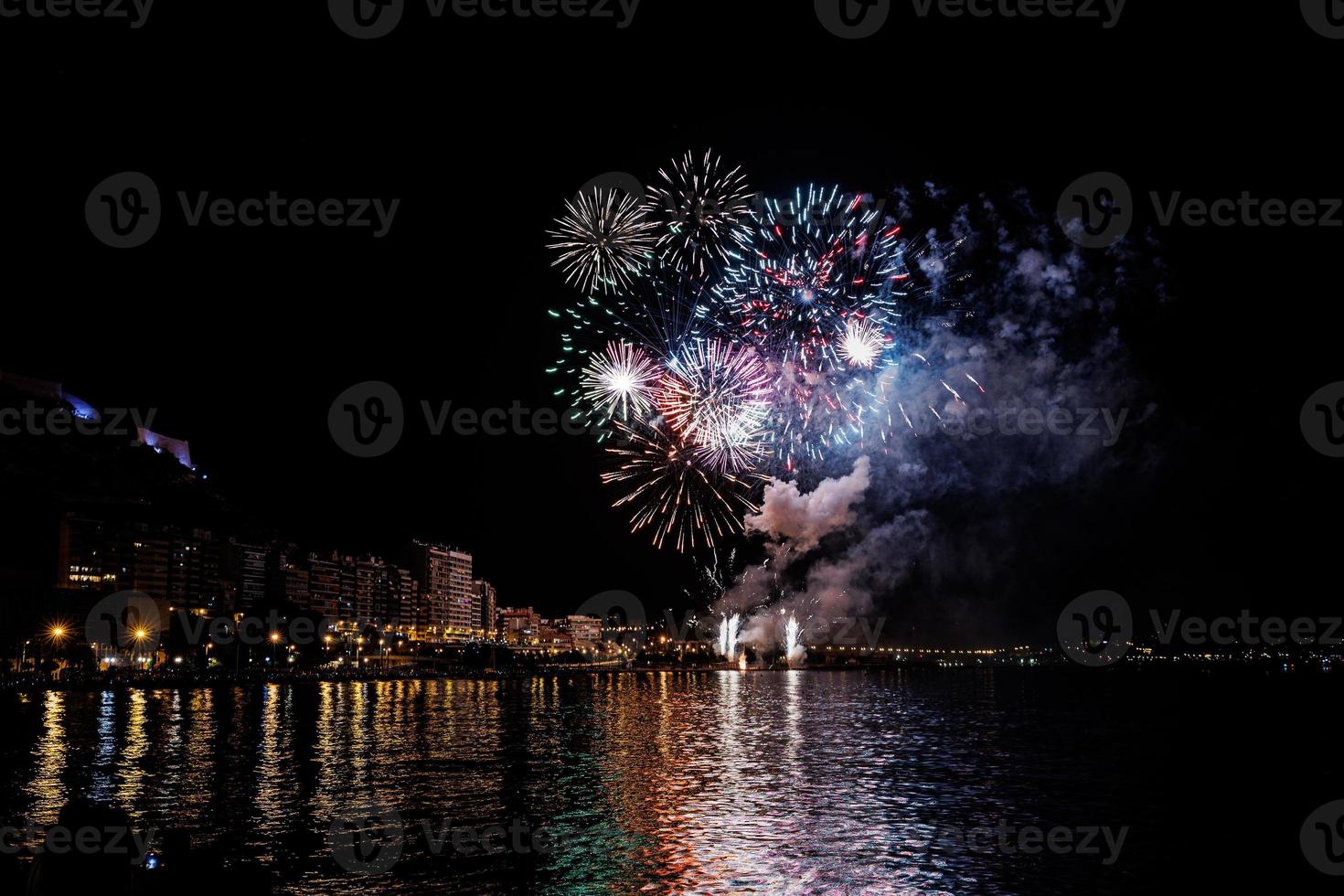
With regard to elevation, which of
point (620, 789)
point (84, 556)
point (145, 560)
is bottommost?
point (620, 789)

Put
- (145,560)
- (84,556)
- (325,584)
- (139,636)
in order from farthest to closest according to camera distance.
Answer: (325,584)
(145,560)
(84,556)
(139,636)

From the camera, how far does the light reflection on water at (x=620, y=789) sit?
51.4ft

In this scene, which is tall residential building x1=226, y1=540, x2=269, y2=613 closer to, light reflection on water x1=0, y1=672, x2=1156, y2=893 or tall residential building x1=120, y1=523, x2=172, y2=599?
tall residential building x1=120, y1=523, x2=172, y2=599

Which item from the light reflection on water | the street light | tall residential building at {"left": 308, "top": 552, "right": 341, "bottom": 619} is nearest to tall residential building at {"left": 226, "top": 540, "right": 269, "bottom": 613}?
tall residential building at {"left": 308, "top": 552, "right": 341, "bottom": 619}

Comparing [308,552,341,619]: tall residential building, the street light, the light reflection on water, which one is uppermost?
[308,552,341,619]: tall residential building

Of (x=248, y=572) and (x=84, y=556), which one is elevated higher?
(x=84, y=556)

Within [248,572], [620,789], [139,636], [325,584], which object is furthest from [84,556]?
[620,789]

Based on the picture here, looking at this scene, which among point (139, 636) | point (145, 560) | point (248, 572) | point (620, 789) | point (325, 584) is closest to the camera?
point (620, 789)

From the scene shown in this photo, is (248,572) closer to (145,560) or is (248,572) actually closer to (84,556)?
(145,560)

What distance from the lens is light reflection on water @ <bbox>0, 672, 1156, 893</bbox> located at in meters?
15.7

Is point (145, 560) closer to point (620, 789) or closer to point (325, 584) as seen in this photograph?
point (325, 584)

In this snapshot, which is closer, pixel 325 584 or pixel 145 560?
pixel 145 560

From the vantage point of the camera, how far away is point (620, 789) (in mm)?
23594

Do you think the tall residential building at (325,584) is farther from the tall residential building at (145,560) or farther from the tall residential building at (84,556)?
the tall residential building at (84,556)
